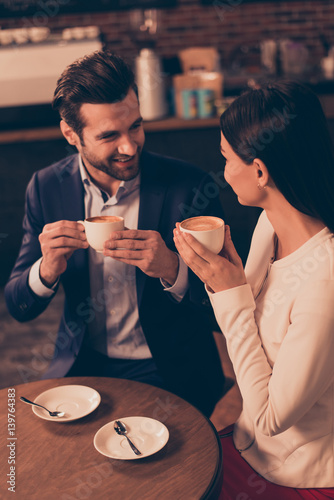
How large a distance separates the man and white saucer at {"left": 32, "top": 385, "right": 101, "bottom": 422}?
0.42 meters

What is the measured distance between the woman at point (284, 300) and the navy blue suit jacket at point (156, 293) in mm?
424

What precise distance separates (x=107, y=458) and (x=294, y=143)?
75 cm

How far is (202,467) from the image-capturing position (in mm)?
1088

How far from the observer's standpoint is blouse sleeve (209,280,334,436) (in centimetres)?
111

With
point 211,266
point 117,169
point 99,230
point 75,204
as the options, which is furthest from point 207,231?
point 75,204

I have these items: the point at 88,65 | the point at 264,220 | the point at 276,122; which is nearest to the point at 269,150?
the point at 276,122

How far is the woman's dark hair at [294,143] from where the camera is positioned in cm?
120

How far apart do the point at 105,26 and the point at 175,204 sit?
4078 mm

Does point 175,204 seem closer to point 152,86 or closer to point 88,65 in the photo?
point 88,65

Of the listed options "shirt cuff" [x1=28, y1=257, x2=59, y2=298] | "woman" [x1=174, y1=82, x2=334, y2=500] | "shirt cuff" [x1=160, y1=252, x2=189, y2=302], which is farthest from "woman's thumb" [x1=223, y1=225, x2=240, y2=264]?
"shirt cuff" [x1=28, y1=257, x2=59, y2=298]

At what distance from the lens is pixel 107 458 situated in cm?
112

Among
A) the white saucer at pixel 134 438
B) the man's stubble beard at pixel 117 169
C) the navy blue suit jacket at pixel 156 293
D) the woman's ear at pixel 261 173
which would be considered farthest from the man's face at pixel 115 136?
the white saucer at pixel 134 438

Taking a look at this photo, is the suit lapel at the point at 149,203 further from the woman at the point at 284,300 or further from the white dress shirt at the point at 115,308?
the woman at the point at 284,300

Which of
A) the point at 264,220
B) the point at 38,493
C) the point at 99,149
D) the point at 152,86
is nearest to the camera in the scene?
the point at 38,493
